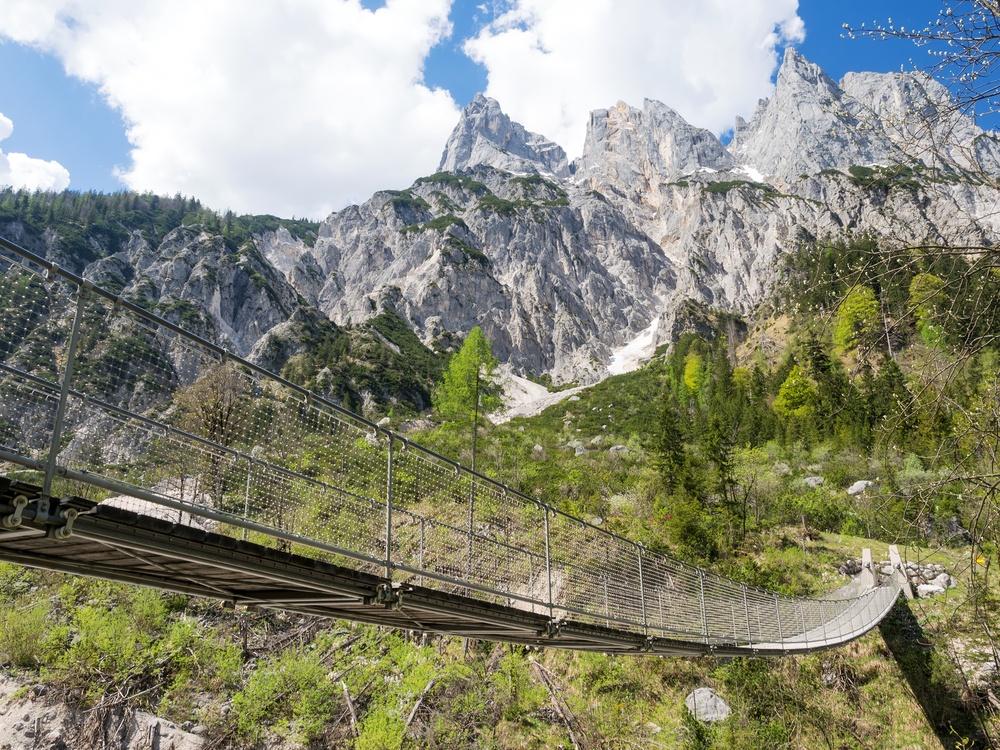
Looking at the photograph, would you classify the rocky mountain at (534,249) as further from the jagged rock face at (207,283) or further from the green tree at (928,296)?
the green tree at (928,296)

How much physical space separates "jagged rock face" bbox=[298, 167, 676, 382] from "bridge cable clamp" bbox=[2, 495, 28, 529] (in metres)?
95.4

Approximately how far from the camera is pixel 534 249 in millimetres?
118938

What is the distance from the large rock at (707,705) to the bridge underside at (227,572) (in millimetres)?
9080

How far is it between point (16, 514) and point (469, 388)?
18486 millimetres

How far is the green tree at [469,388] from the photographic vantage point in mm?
20672

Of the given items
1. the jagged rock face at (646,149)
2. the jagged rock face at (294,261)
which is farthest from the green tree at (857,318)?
the jagged rock face at (646,149)

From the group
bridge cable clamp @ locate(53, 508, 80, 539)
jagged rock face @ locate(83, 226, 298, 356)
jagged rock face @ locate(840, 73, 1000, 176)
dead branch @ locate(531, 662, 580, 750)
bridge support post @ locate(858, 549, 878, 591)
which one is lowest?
dead branch @ locate(531, 662, 580, 750)

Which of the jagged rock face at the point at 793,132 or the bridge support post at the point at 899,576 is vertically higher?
the jagged rock face at the point at 793,132

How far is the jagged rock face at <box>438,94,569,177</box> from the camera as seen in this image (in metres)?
168

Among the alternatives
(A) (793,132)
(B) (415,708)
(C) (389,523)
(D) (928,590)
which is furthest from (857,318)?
(A) (793,132)

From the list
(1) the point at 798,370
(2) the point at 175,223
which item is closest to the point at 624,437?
(1) the point at 798,370

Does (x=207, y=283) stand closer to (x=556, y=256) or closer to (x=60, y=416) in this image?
(x=556, y=256)

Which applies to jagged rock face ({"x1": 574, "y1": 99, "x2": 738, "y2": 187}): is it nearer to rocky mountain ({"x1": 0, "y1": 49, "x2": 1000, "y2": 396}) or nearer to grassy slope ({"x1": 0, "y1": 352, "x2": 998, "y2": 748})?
rocky mountain ({"x1": 0, "y1": 49, "x2": 1000, "y2": 396})

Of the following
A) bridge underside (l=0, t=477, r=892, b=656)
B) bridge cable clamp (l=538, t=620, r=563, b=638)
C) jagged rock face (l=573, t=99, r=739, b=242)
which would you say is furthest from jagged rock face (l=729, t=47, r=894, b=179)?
bridge underside (l=0, t=477, r=892, b=656)
